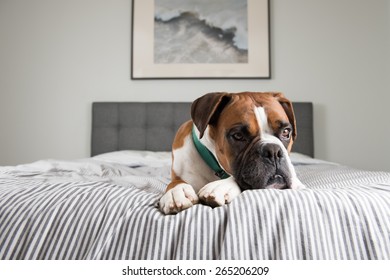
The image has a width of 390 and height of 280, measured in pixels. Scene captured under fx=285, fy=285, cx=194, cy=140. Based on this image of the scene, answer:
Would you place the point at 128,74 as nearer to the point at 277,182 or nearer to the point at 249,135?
the point at 249,135

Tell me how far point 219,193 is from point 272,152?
205mm

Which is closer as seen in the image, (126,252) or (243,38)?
(126,252)

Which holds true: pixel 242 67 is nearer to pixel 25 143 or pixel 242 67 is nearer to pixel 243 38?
pixel 243 38

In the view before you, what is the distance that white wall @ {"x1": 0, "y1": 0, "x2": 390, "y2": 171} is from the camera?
2.78 metres

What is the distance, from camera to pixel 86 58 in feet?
9.48

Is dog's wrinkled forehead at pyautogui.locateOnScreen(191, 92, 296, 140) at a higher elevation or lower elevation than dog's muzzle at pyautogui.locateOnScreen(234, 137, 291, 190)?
higher

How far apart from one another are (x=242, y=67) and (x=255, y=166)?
220 centimetres

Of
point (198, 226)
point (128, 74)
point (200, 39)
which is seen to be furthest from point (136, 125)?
point (198, 226)

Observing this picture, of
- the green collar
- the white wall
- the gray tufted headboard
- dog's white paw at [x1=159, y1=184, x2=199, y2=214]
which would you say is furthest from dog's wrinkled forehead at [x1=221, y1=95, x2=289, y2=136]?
the white wall

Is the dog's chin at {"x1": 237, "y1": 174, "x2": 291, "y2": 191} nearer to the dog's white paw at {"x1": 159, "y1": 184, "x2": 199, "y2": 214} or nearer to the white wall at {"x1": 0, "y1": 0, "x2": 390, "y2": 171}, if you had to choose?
the dog's white paw at {"x1": 159, "y1": 184, "x2": 199, "y2": 214}

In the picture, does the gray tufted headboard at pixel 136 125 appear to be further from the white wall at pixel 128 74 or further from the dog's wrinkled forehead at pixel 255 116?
the dog's wrinkled forehead at pixel 255 116

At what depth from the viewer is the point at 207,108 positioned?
2.91ft

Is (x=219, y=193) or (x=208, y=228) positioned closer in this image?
(x=208, y=228)
